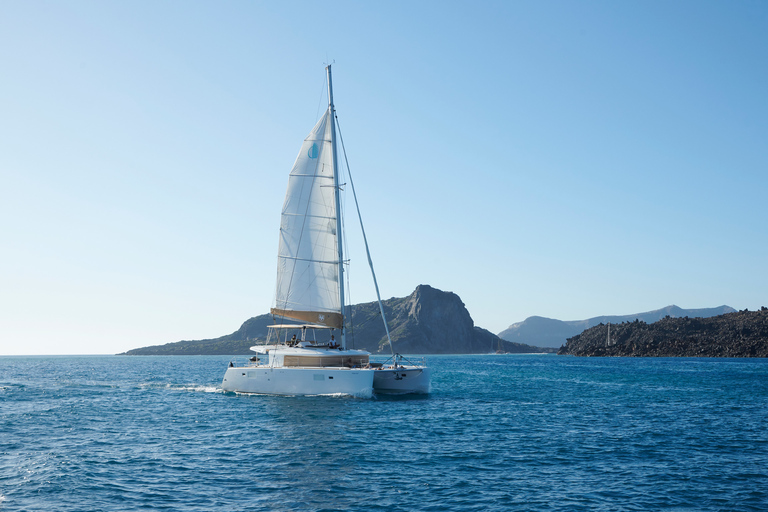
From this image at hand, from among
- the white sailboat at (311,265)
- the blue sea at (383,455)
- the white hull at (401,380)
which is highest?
the white sailboat at (311,265)

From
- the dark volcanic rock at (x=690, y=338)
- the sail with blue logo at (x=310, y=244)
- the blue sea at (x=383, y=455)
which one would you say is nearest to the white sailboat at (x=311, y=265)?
the sail with blue logo at (x=310, y=244)

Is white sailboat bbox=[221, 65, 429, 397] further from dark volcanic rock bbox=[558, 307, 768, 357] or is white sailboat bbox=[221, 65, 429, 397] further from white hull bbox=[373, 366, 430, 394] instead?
A: dark volcanic rock bbox=[558, 307, 768, 357]

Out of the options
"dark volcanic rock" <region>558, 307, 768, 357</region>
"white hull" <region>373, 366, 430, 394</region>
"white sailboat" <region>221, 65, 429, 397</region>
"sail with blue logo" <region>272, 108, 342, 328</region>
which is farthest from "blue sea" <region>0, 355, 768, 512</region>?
"dark volcanic rock" <region>558, 307, 768, 357</region>

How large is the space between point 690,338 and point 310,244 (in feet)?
388

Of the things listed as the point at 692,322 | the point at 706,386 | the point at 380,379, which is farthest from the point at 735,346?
the point at 380,379

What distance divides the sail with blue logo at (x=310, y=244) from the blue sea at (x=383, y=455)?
21.4 ft

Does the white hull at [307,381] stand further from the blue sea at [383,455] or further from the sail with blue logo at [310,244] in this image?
the sail with blue logo at [310,244]

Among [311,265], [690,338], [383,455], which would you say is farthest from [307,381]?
[690,338]

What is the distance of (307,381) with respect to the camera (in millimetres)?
35094

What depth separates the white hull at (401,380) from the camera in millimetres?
36062

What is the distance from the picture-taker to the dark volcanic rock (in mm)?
121544

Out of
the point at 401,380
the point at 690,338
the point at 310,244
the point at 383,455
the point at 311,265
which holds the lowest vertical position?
the point at 383,455

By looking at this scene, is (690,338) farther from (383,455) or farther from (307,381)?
(383,455)

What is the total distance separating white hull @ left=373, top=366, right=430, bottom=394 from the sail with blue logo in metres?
4.74
